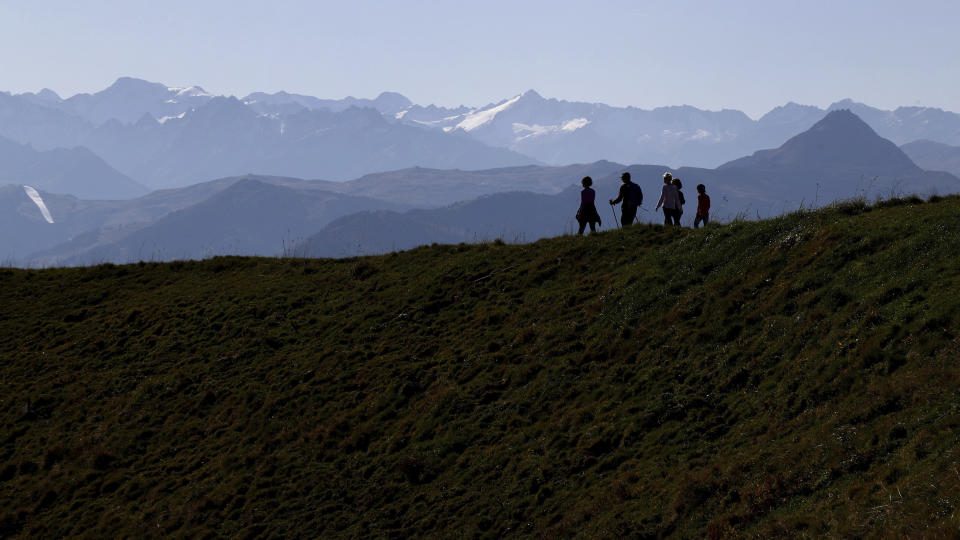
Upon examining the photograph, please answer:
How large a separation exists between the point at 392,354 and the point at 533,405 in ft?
23.0

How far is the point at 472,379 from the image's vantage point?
2305cm

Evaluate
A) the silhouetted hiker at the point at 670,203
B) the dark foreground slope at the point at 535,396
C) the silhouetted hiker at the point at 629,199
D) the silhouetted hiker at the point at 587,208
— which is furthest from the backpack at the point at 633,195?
the silhouetted hiker at the point at 587,208

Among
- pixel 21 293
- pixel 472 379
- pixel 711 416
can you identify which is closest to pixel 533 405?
pixel 472 379

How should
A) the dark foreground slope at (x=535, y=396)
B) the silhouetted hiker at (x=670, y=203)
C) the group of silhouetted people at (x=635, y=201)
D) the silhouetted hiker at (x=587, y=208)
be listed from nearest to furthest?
the dark foreground slope at (x=535, y=396)
the group of silhouetted people at (x=635, y=201)
the silhouetted hiker at (x=670, y=203)
the silhouetted hiker at (x=587, y=208)

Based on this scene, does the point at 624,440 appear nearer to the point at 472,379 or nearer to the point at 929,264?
the point at 472,379

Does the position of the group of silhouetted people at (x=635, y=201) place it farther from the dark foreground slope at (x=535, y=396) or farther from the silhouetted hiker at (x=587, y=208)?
the dark foreground slope at (x=535, y=396)

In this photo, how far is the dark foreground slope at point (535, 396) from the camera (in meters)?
14.1

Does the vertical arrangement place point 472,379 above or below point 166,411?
above

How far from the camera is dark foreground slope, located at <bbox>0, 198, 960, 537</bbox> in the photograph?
14094 mm

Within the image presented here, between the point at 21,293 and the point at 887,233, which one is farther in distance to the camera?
the point at 21,293

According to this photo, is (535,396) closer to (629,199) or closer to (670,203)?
(629,199)

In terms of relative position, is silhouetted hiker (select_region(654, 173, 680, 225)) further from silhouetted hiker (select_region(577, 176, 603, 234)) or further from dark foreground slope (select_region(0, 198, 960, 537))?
silhouetted hiker (select_region(577, 176, 603, 234))

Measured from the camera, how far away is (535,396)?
2098 centimetres

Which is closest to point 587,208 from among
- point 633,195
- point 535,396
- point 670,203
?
point 633,195
